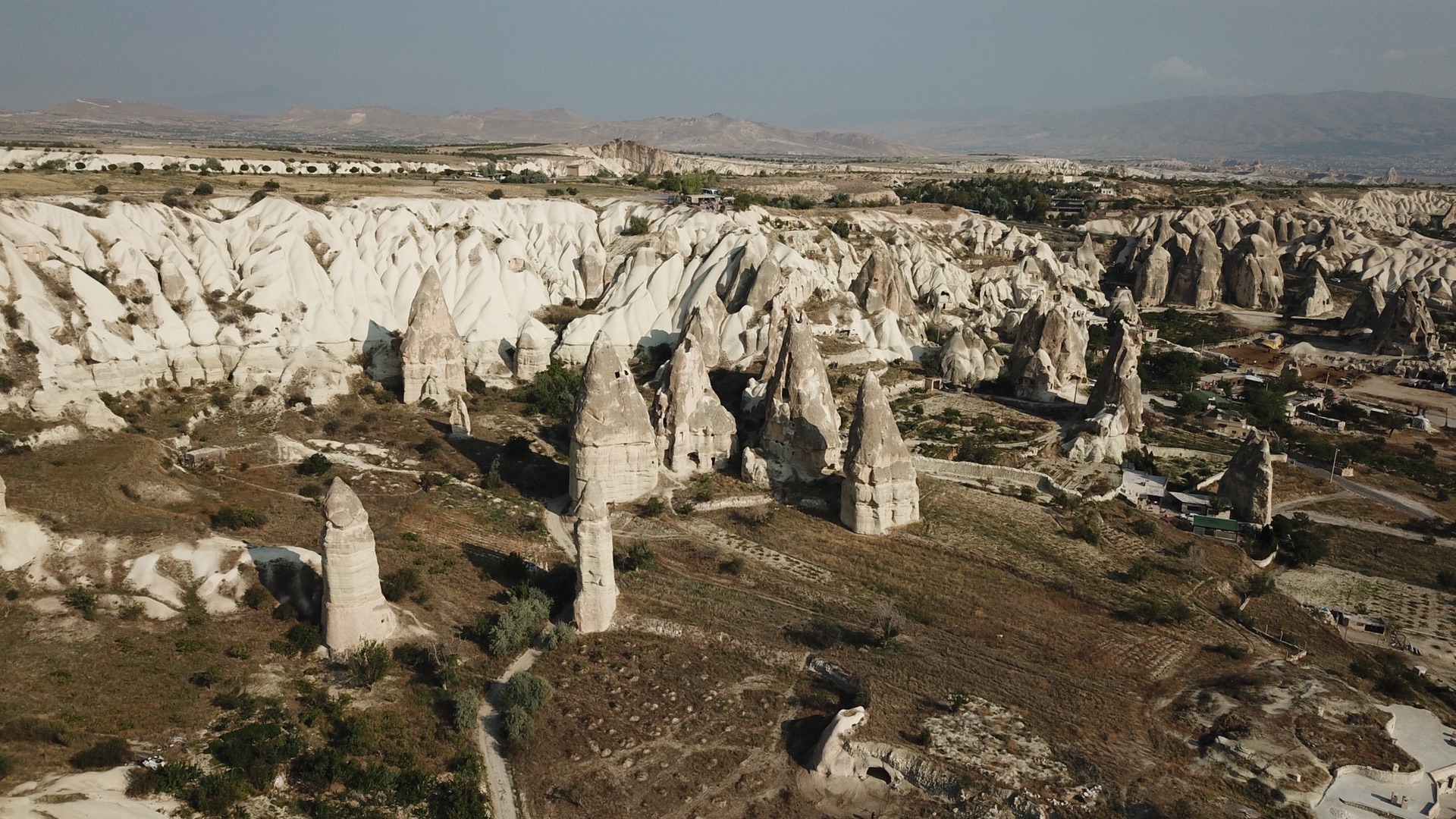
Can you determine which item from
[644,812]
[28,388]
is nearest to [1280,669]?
[644,812]

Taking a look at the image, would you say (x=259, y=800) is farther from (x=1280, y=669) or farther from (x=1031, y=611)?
(x=1280, y=669)

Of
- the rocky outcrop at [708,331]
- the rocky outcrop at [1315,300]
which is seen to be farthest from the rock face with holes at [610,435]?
the rocky outcrop at [1315,300]

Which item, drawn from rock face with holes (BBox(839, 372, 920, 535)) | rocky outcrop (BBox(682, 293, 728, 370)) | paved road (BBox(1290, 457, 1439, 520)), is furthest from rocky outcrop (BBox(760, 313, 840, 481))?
paved road (BBox(1290, 457, 1439, 520))

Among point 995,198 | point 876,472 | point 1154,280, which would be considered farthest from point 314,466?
point 995,198

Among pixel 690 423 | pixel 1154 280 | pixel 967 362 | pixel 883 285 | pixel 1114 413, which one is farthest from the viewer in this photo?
pixel 1154 280

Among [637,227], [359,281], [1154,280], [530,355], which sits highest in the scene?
[637,227]

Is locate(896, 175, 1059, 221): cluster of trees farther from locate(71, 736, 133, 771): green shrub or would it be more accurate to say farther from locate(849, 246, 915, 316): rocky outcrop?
locate(71, 736, 133, 771): green shrub

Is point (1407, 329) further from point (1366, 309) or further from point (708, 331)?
point (708, 331)
